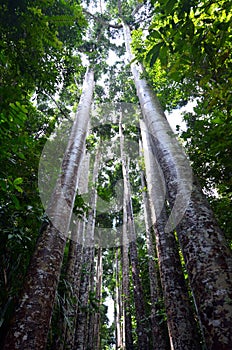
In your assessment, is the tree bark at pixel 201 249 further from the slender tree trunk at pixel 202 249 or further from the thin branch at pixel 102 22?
the thin branch at pixel 102 22

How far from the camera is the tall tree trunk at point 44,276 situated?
112 inches

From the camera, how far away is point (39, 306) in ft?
10.3

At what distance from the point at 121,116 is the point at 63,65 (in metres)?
13.5

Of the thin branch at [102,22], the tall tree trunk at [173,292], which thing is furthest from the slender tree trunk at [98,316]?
the thin branch at [102,22]

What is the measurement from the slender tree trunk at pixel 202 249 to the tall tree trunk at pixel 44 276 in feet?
6.23

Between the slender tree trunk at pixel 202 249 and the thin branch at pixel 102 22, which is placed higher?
the thin branch at pixel 102 22

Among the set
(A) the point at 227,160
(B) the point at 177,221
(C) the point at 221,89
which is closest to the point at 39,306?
(B) the point at 177,221

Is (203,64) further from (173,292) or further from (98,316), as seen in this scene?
(98,316)

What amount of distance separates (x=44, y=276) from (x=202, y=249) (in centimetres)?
220

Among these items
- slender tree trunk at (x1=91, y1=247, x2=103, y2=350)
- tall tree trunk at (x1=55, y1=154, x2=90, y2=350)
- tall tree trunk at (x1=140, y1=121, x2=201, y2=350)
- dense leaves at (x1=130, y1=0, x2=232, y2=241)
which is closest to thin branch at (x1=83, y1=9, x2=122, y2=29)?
dense leaves at (x1=130, y1=0, x2=232, y2=241)

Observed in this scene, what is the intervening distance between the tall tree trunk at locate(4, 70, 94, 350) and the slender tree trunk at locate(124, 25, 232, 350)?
6.23 feet

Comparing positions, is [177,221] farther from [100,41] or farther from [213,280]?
[100,41]

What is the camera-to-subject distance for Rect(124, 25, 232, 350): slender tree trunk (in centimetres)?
182

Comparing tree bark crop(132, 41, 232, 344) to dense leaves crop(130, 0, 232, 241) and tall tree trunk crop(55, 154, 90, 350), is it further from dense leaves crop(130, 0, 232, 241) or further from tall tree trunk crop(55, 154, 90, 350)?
tall tree trunk crop(55, 154, 90, 350)
